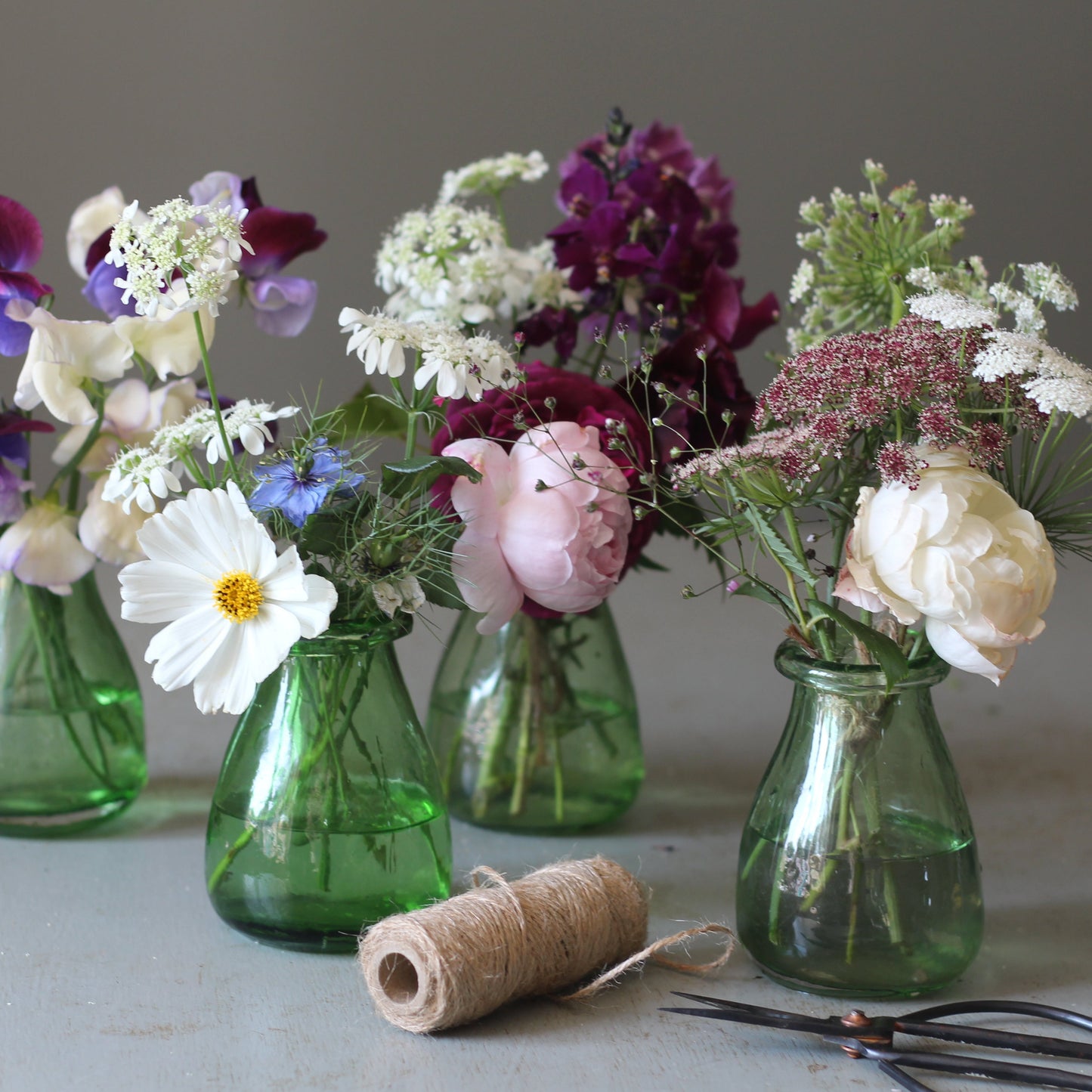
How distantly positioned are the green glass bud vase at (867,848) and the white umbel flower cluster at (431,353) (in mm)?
219

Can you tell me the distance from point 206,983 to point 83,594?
31 centimetres

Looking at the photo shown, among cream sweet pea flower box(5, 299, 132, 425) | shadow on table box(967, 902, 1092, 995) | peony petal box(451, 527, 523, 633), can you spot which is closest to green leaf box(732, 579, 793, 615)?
peony petal box(451, 527, 523, 633)

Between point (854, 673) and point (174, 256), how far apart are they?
396 mm

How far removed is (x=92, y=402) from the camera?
92cm

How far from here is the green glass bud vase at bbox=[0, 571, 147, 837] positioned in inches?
37.4

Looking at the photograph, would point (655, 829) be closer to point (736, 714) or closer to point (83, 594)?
point (736, 714)

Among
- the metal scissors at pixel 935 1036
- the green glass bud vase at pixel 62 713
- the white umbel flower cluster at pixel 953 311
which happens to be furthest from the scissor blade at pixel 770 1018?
the green glass bud vase at pixel 62 713

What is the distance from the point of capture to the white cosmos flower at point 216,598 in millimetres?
708

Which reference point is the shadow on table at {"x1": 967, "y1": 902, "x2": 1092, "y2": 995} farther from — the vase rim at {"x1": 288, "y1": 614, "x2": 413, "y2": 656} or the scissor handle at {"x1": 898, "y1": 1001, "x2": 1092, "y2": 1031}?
the vase rim at {"x1": 288, "y1": 614, "x2": 413, "y2": 656}

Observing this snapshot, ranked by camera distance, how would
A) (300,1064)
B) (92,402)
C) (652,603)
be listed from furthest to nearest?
1. (652,603)
2. (92,402)
3. (300,1064)

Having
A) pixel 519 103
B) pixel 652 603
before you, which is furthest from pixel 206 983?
pixel 519 103

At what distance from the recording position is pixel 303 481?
74cm

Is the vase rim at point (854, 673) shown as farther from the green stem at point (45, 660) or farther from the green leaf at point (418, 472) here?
the green stem at point (45, 660)

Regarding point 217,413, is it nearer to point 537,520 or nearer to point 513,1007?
point 537,520
